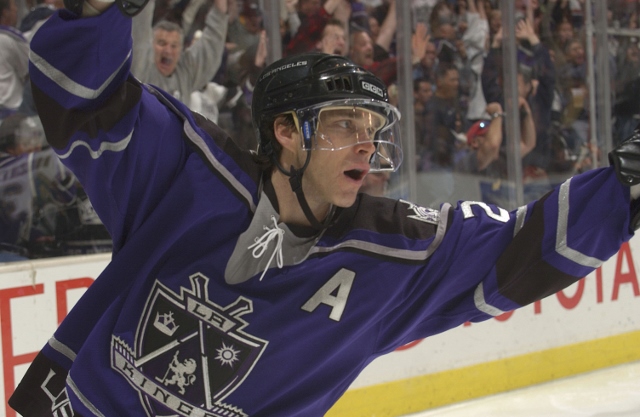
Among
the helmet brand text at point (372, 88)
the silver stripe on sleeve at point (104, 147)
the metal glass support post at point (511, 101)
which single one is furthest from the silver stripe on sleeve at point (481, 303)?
the metal glass support post at point (511, 101)

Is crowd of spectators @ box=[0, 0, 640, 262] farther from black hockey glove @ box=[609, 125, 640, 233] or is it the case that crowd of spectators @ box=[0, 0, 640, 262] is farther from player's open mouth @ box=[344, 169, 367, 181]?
black hockey glove @ box=[609, 125, 640, 233]

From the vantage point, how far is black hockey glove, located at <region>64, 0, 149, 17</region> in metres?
1.21

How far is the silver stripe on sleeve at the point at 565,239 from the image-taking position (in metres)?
1.54

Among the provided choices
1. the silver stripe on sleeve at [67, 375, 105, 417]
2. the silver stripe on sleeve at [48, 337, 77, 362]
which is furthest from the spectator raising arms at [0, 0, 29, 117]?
the silver stripe on sleeve at [67, 375, 105, 417]

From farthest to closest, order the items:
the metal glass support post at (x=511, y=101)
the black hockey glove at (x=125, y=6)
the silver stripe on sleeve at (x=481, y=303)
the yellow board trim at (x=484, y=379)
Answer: the metal glass support post at (x=511, y=101), the yellow board trim at (x=484, y=379), the silver stripe on sleeve at (x=481, y=303), the black hockey glove at (x=125, y=6)

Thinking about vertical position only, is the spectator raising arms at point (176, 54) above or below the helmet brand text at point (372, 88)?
below

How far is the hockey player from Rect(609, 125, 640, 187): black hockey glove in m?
0.06

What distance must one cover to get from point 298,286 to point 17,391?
0.66m

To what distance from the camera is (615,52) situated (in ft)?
16.6

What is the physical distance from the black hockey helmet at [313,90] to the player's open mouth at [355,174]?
7cm

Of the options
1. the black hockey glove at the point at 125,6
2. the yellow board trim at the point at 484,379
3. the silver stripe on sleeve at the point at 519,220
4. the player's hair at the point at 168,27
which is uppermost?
the black hockey glove at the point at 125,6

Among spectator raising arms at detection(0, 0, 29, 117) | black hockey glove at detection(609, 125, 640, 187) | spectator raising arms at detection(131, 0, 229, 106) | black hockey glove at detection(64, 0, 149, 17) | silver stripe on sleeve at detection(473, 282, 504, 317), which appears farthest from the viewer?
spectator raising arms at detection(131, 0, 229, 106)

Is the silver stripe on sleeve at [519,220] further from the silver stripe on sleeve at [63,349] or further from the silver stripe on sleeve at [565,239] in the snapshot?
the silver stripe on sleeve at [63,349]

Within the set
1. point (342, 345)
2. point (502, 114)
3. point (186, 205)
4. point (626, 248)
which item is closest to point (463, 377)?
point (626, 248)
